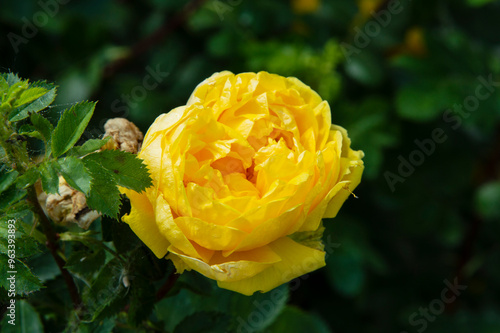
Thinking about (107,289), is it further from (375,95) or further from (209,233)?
(375,95)

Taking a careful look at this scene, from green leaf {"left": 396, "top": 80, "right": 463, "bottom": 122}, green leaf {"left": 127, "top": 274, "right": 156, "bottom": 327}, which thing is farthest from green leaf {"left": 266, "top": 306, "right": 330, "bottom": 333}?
green leaf {"left": 396, "top": 80, "right": 463, "bottom": 122}

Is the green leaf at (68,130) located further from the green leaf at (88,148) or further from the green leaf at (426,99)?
the green leaf at (426,99)

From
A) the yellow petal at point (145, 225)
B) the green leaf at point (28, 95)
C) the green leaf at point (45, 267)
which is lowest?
the green leaf at point (45, 267)

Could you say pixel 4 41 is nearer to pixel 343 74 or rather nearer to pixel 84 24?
pixel 84 24

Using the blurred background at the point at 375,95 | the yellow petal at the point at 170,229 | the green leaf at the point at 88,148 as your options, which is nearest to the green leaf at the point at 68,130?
the green leaf at the point at 88,148

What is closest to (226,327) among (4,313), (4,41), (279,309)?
(279,309)

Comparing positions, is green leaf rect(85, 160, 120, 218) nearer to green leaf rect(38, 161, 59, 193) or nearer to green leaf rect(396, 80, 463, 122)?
green leaf rect(38, 161, 59, 193)
